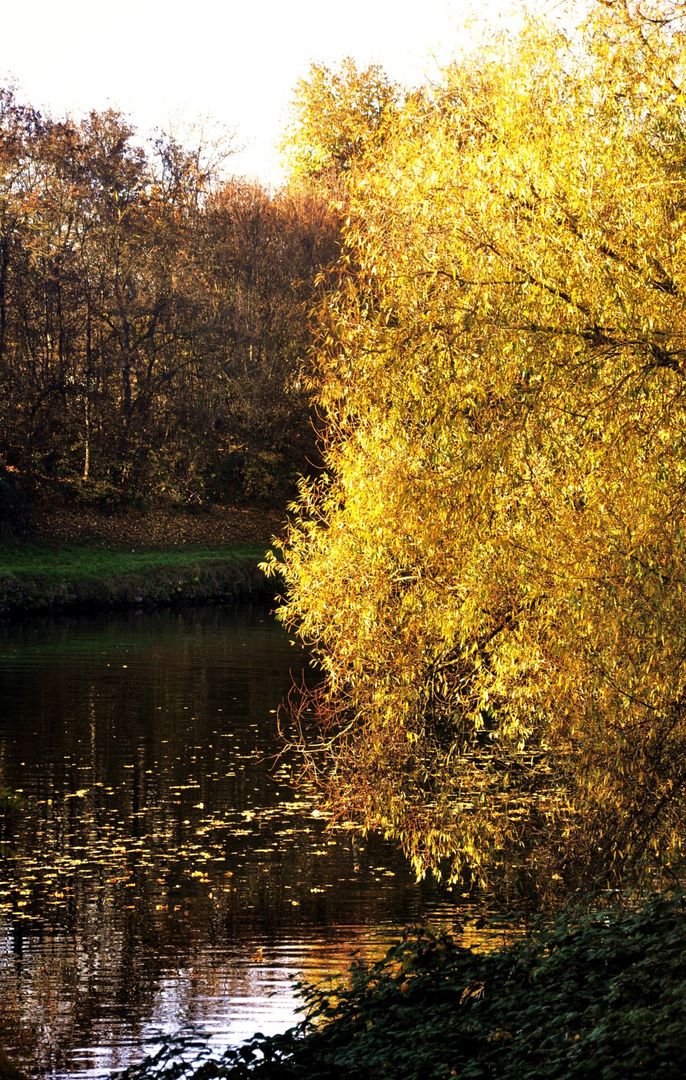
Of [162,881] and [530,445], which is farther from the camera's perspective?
[162,881]

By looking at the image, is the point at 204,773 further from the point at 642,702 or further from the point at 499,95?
the point at 499,95

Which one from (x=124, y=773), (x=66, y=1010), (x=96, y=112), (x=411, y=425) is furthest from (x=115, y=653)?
(x=96, y=112)

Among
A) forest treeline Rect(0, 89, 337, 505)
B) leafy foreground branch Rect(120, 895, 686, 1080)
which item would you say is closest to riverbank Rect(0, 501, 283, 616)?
forest treeline Rect(0, 89, 337, 505)

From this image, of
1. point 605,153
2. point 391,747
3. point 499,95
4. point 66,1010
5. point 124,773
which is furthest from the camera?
point 124,773

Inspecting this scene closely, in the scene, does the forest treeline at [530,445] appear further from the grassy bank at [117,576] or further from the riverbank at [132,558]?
the riverbank at [132,558]

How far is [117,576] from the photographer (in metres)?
36.5

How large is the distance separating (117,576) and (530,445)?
1052 inches

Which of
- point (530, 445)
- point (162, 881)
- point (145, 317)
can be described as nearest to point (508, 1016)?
point (530, 445)

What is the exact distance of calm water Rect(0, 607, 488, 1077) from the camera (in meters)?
9.82

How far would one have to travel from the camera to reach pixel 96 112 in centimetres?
4334

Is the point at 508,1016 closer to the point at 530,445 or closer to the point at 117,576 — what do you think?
the point at 530,445

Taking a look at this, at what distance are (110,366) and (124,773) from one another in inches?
1053

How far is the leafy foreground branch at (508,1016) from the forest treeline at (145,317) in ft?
106

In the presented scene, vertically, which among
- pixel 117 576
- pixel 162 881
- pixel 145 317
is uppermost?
pixel 145 317
